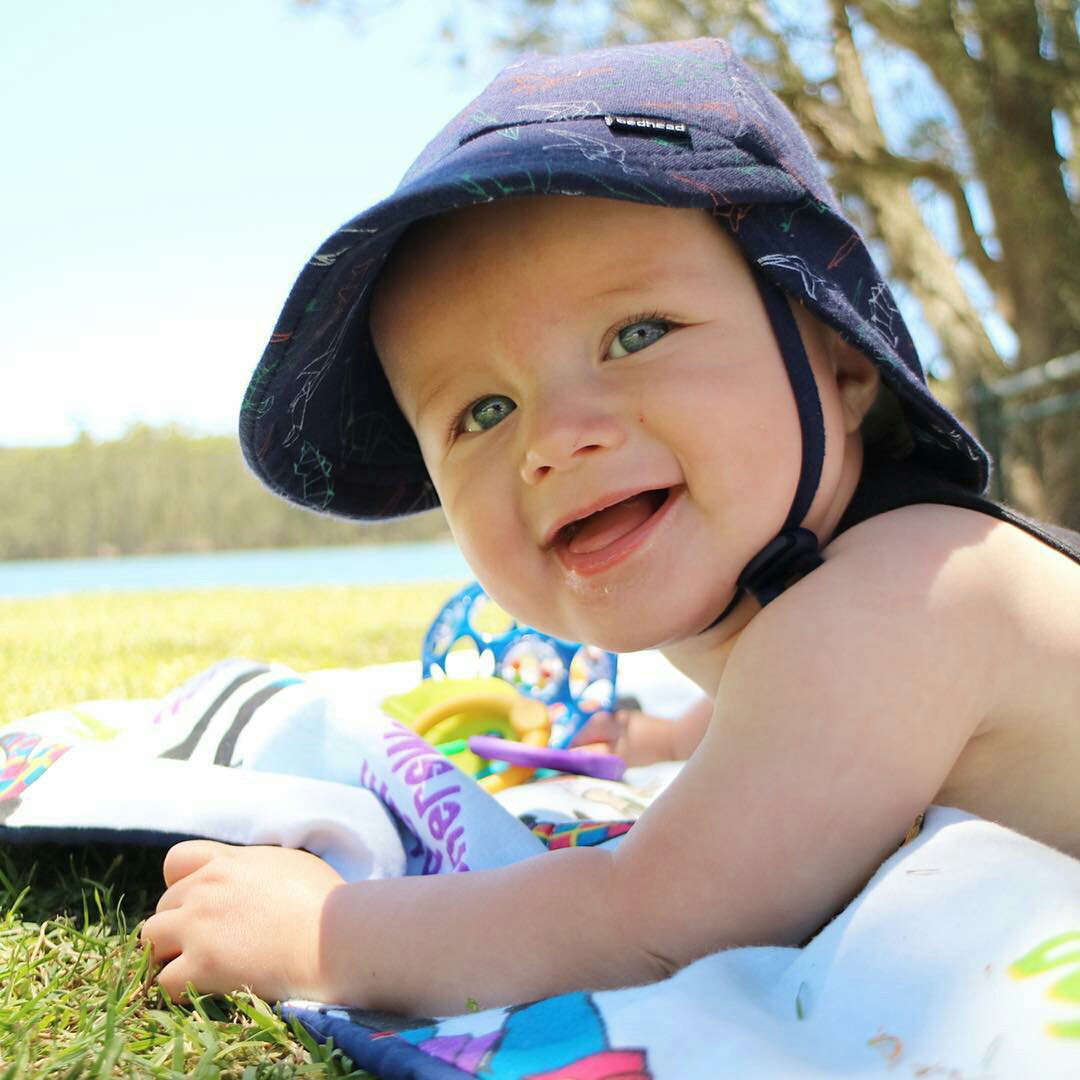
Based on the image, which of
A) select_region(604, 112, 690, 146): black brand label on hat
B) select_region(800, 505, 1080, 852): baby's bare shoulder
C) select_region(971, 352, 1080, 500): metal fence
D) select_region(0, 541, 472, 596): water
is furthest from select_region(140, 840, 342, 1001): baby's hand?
select_region(0, 541, 472, 596): water

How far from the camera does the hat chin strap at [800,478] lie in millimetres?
1153

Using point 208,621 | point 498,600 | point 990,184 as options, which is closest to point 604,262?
point 498,600

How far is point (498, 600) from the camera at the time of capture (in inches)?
51.9

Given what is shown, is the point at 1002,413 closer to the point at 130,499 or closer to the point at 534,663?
the point at 534,663

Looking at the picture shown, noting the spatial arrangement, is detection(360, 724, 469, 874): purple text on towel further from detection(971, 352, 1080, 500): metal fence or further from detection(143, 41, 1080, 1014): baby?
detection(971, 352, 1080, 500): metal fence

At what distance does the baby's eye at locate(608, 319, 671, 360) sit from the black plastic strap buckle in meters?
0.24

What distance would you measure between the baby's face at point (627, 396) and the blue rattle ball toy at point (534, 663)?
901 millimetres

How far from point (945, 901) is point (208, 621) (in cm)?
458

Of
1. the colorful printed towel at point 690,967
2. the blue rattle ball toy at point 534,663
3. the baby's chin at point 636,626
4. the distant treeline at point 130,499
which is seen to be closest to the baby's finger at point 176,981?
the colorful printed towel at point 690,967

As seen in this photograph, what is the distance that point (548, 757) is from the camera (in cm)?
178

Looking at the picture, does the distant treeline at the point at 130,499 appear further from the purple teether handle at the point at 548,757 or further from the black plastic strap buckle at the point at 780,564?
the black plastic strap buckle at the point at 780,564

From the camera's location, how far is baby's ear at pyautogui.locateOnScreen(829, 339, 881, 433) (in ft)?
4.28

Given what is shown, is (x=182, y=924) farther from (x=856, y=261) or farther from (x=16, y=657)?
(x=16, y=657)

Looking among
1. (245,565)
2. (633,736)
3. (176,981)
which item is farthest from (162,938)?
(245,565)
